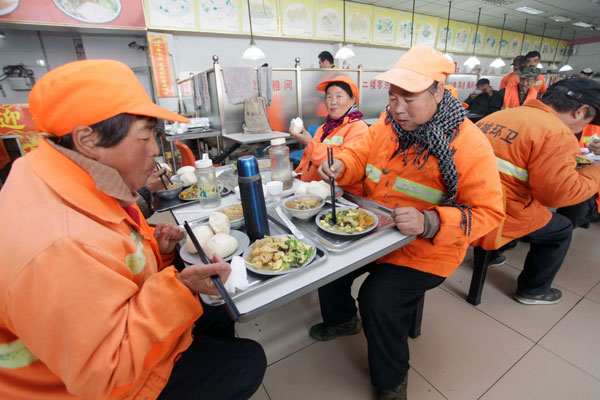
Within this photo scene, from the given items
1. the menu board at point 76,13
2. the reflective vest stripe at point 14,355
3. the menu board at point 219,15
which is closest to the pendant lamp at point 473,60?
the menu board at point 219,15

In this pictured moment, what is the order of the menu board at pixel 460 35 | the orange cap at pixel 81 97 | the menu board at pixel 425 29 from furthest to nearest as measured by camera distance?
the menu board at pixel 460 35
the menu board at pixel 425 29
the orange cap at pixel 81 97

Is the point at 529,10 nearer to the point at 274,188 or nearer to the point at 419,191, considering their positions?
the point at 419,191

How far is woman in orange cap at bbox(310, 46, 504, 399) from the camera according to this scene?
116cm

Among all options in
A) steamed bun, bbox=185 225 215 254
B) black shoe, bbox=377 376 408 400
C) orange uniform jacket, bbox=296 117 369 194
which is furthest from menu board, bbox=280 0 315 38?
black shoe, bbox=377 376 408 400

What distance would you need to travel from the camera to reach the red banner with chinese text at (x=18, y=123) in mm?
3729

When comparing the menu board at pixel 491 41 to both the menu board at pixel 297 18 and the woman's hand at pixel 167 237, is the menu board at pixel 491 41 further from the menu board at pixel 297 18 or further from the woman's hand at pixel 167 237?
the woman's hand at pixel 167 237

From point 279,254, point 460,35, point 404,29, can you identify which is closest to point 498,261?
point 279,254

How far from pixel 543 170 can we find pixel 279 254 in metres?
1.58

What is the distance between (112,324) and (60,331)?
89 mm

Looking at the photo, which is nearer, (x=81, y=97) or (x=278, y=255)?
(x=81, y=97)

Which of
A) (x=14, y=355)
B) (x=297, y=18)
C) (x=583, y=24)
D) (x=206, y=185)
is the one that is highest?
(x=583, y=24)

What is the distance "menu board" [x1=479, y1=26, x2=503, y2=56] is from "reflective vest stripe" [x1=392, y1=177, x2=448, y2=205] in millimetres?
11299

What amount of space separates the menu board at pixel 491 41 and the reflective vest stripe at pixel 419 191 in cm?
1130

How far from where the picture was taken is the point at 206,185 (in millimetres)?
1474
